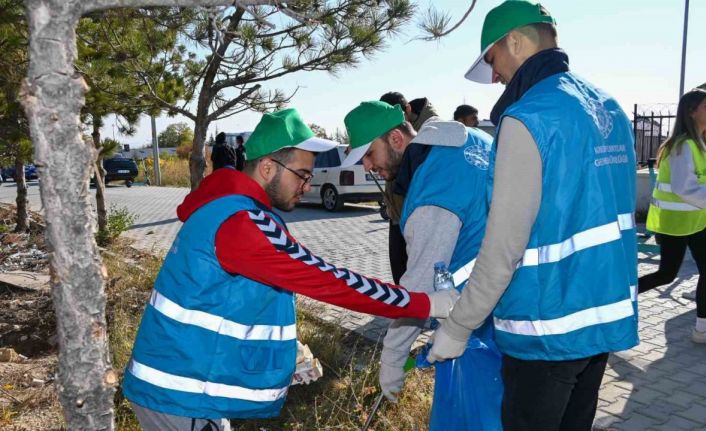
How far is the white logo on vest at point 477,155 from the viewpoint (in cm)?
258

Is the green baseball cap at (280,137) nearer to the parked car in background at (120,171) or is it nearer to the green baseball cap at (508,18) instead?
the green baseball cap at (508,18)

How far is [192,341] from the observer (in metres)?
2.02

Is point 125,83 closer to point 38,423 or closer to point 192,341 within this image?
point 38,423

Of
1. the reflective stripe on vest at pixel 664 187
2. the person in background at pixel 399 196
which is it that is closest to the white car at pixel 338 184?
the person in background at pixel 399 196

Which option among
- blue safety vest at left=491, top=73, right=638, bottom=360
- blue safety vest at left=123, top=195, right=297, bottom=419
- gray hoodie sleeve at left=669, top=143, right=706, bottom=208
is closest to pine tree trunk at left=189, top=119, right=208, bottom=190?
gray hoodie sleeve at left=669, top=143, right=706, bottom=208

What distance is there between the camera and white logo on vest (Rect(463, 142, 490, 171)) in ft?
8.46

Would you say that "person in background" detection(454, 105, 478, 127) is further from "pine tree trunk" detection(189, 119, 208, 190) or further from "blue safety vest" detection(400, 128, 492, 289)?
"blue safety vest" detection(400, 128, 492, 289)

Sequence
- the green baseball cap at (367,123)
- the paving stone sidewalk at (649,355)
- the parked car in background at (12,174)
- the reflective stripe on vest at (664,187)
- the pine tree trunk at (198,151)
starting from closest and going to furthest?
1. the green baseball cap at (367,123)
2. the paving stone sidewalk at (649,355)
3. the reflective stripe on vest at (664,187)
4. the pine tree trunk at (198,151)
5. the parked car in background at (12,174)

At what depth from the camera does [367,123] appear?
2887 millimetres

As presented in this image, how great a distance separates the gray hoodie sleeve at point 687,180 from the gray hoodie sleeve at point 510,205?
325 cm

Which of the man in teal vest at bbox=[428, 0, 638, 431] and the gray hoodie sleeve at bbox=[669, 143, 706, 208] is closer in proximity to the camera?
the man in teal vest at bbox=[428, 0, 638, 431]

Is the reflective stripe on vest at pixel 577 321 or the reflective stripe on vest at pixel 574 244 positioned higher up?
the reflective stripe on vest at pixel 574 244

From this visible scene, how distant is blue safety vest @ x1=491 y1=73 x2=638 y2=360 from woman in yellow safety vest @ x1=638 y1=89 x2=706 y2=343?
3076 millimetres

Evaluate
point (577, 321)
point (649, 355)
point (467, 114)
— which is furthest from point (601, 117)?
point (467, 114)
